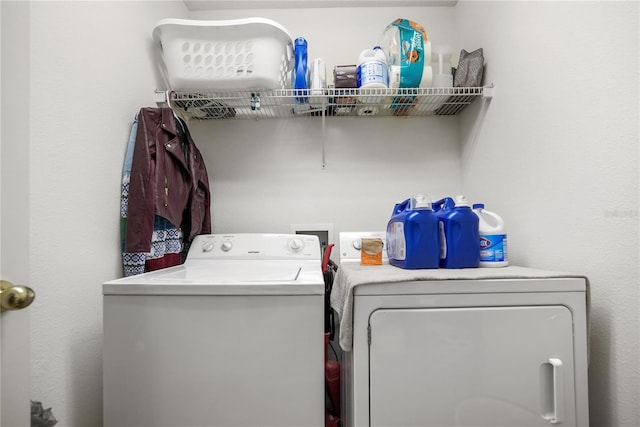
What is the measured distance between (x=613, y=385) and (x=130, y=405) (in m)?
1.52

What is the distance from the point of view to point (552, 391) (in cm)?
93

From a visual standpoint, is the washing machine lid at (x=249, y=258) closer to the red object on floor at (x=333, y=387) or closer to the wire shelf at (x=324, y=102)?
the red object on floor at (x=333, y=387)

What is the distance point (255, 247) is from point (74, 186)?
821mm

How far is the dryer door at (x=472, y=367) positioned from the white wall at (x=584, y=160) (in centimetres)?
14

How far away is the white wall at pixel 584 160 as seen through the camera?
2.85ft

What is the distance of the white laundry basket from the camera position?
1.44 metres

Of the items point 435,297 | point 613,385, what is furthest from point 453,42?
point 613,385

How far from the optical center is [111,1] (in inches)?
52.3

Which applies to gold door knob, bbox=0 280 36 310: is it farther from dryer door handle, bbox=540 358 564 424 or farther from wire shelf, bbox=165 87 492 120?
dryer door handle, bbox=540 358 564 424

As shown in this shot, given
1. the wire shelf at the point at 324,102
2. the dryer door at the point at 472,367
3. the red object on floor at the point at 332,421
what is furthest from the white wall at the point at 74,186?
the dryer door at the point at 472,367

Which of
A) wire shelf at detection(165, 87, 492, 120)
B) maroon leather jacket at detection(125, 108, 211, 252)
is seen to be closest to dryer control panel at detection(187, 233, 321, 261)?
maroon leather jacket at detection(125, 108, 211, 252)

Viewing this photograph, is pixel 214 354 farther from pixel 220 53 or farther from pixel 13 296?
pixel 220 53

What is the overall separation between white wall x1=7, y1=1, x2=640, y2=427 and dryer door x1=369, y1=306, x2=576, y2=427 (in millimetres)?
187

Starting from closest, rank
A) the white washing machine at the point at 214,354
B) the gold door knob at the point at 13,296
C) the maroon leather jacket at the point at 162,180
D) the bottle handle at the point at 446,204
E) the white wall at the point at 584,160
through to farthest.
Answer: the gold door knob at the point at 13,296 → the white wall at the point at 584,160 → the white washing machine at the point at 214,354 → the bottle handle at the point at 446,204 → the maroon leather jacket at the point at 162,180
